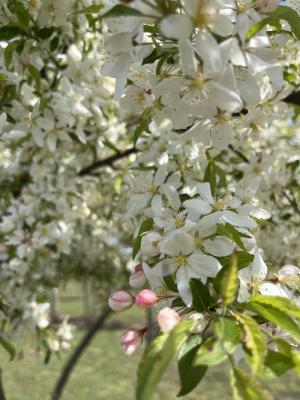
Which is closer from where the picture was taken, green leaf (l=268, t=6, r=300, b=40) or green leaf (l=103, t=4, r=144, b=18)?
green leaf (l=103, t=4, r=144, b=18)

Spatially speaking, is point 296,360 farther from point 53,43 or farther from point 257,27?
point 53,43

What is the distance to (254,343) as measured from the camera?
834mm

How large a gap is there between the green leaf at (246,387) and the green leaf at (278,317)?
0.15m

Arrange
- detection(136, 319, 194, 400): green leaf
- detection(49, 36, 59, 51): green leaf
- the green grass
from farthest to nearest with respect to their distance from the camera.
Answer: the green grass
detection(49, 36, 59, 51): green leaf
detection(136, 319, 194, 400): green leaf

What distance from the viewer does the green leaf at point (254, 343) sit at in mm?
797

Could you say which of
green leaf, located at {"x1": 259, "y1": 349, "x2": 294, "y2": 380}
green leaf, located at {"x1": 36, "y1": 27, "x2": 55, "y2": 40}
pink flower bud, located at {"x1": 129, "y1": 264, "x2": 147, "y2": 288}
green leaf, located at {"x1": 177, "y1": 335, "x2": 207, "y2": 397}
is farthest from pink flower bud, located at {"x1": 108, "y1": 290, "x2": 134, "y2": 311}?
green leaf, located at {"x1": 36, "y1": 27, "x2": 55, "y2": 40}

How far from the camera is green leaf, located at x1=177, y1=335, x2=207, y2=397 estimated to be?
0.89 m

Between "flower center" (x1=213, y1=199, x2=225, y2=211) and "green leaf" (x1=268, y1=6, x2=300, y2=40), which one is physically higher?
"green leaf" (x1=268, y1=6, x2=300, y2=40)

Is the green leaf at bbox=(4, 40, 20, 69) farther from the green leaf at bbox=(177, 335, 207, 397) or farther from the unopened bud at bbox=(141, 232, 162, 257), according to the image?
the green leaf at bbox=(177, 335, 207, 397)

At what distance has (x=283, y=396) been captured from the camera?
335 inches

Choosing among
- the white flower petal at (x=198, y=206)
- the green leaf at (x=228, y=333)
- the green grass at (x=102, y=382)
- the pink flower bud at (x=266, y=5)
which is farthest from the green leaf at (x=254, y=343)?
the green grass at (x=102, y=382)

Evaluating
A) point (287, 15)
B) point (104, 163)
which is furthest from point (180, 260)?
point (104, 163)

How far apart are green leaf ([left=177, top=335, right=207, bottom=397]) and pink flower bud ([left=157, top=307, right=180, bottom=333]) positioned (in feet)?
0.15

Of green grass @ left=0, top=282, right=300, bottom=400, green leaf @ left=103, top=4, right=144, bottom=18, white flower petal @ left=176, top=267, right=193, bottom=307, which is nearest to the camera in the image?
green leaf @ left=103, top=4, right=144, bottom=18
